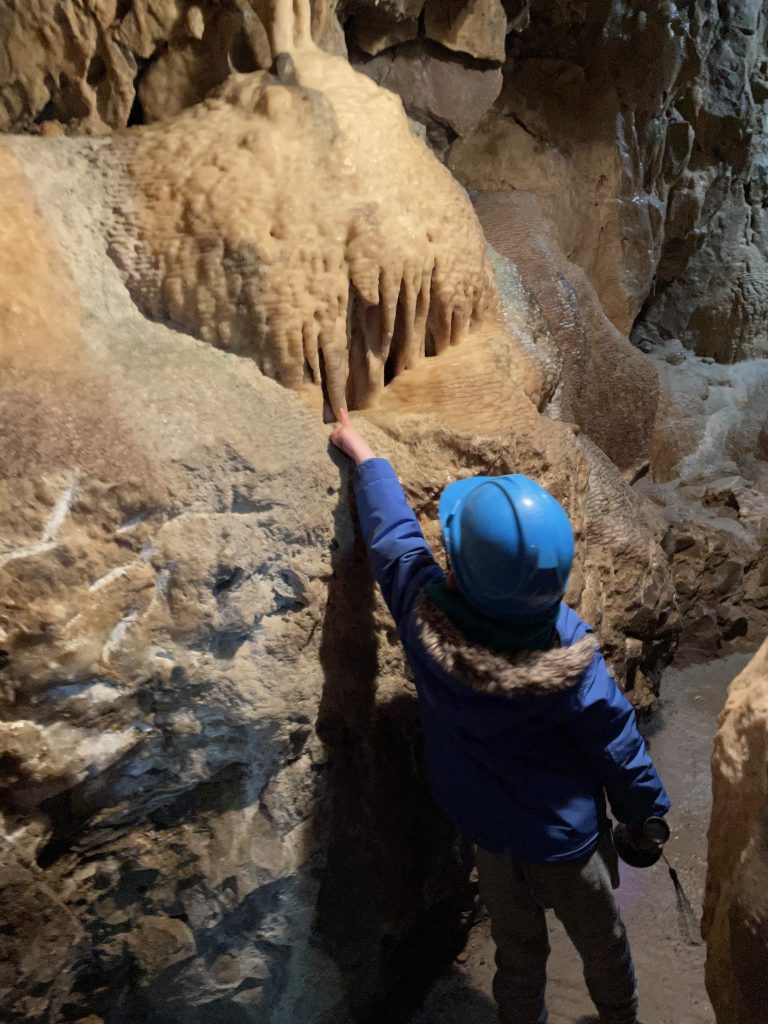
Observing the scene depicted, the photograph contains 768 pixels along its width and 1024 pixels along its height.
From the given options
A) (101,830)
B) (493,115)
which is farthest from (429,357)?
(493,115)

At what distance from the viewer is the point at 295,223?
218cm

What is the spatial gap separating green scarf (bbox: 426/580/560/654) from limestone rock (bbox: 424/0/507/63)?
3030 mm

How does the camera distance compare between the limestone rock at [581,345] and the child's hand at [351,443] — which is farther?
the limestone rock at [581,345]

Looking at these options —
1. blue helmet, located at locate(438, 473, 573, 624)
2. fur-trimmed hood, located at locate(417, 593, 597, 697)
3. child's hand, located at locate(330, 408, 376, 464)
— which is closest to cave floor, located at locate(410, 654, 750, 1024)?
fur-trimmed hood, located at locate(417, 593, 597, 697)

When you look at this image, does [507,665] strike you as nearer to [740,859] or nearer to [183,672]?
[740,859]

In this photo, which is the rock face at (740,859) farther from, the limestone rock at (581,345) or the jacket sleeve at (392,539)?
the limestone rock at (581,345)

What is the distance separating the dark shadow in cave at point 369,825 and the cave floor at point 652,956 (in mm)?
218

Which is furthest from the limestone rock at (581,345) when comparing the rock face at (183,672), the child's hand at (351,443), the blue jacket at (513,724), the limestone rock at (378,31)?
the blue jacket at (513,724)

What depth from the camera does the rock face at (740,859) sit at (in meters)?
1.55

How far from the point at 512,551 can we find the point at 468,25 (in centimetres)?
311

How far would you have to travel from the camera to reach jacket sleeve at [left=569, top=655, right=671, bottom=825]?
71.5 inches

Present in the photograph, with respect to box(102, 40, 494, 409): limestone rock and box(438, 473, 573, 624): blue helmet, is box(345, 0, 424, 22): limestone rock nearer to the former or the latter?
box(102, 40, 494, 409): limestone rock

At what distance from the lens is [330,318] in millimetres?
2234

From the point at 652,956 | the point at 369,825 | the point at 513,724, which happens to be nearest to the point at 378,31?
the point at 513,724
